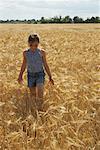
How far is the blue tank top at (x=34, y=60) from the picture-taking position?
6.49m

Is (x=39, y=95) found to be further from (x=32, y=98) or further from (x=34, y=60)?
(x=34, y=60)

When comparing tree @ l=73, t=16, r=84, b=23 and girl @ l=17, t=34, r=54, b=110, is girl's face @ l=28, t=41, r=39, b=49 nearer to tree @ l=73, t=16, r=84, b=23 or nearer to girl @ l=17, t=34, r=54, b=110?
girl @ l=17, t=34, r=54, b=110

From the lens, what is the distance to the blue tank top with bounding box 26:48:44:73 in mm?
6492

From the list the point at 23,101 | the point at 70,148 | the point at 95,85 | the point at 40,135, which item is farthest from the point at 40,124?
the point at 95,85

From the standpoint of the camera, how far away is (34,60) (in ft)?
21.4

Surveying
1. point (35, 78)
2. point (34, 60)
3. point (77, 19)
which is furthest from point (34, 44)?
point (77, 19)

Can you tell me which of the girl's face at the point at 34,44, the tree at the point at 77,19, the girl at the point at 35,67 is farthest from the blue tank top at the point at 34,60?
the tree at the point at 77,19

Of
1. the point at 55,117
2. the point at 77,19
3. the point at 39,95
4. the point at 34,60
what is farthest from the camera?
the point at 77,19

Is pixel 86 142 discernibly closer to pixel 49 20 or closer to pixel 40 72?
pixel 40 72

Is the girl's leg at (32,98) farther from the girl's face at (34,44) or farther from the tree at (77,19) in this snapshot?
the tree at (77,19)

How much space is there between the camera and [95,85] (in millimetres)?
6559

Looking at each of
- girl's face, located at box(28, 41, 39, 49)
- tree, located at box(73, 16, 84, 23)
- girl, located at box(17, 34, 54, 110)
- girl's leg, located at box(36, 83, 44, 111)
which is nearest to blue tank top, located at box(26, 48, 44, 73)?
girl, located at box(17, 34, 54, 110)

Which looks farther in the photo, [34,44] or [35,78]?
[35,78]

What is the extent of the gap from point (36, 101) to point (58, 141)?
179 centimetres
